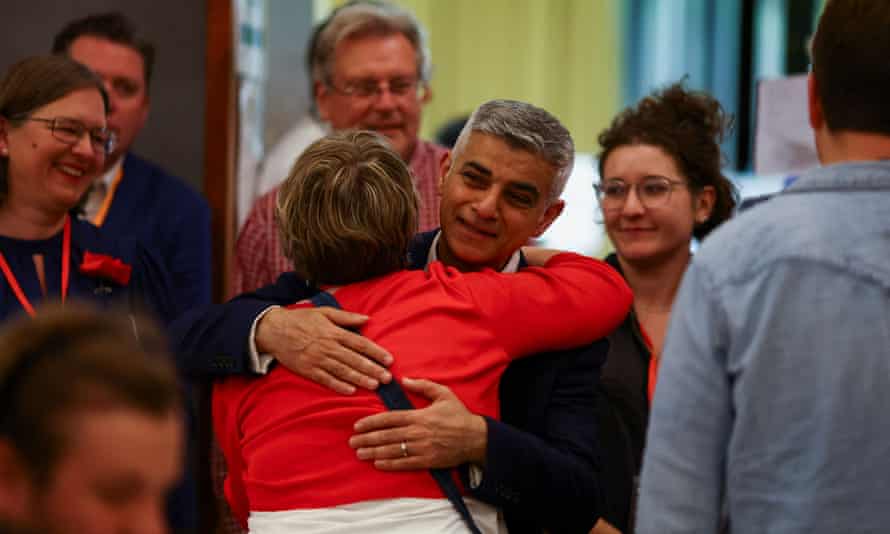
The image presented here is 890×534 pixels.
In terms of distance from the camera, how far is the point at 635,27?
5777 mm

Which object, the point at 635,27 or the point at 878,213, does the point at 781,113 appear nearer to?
the point at 878,213

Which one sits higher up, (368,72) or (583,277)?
(368,72)

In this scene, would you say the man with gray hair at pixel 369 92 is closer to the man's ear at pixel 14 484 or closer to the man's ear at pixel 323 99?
the man's ear at pixel 323 99

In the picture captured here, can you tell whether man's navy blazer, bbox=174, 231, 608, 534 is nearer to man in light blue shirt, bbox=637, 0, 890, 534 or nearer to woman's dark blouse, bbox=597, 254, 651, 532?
man in light blue shirt, bbox=637, 0, 890, 534

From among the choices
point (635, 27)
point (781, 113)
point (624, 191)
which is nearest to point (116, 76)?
point (624, 191)

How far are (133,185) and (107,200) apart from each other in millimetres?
78

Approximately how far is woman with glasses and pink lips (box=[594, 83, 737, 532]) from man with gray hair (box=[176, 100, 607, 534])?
74 centimetres

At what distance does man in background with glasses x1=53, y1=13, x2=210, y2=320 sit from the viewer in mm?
2918

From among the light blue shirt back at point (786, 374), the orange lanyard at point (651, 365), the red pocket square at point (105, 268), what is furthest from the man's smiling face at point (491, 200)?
the red pocket square at point (105, 268)

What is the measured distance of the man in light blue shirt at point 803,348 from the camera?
137 cm

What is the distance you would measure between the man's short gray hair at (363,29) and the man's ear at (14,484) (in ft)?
8.00

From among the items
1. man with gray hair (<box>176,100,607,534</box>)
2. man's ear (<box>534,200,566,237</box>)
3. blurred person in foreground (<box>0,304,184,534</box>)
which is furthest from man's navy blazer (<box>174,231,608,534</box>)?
blurred person in foreground (<box>0,304,184,534</box>)

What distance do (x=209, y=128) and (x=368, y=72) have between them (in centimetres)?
80

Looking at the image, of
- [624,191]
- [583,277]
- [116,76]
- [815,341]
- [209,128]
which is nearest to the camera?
[815,341]
